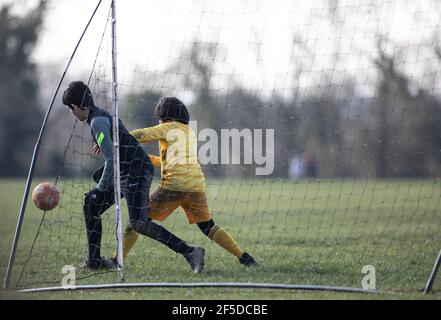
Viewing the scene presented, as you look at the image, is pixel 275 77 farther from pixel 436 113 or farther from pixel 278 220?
pixel 436 113

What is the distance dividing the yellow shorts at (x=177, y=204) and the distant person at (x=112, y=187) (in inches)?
11.9

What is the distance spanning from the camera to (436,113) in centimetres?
1316

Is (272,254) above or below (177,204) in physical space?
below

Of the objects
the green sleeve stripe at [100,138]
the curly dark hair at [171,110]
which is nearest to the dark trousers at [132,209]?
the green sleeve stripe at [100,138]

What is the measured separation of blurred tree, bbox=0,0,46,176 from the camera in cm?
3656

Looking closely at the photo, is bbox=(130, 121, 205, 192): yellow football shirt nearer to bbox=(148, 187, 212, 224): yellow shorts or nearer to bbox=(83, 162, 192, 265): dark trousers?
bbox=(148, 187, 212, 224): yellow shorts

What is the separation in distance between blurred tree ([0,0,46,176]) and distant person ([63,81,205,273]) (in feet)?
102

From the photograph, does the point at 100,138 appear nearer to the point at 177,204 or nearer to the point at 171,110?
the point at 171,110

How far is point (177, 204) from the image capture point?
710 centimetres

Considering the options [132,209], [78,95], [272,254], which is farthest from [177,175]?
[272,254]

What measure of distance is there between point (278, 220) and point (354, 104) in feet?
8.14

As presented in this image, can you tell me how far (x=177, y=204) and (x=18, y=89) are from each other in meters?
31.8

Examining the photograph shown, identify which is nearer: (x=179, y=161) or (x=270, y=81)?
(x=179, y=161)

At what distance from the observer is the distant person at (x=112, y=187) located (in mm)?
6523
